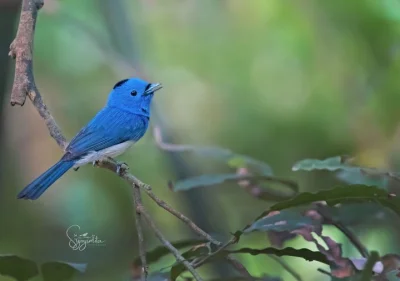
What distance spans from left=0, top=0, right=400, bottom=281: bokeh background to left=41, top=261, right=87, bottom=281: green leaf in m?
0.91

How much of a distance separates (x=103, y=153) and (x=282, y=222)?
52cm

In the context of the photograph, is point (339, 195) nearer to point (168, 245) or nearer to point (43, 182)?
point (168, 245)

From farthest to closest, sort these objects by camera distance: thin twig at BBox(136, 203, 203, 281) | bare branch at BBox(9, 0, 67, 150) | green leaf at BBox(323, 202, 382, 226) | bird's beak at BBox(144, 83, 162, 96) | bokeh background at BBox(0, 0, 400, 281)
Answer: bokeh background at BBox(0, 0, 400, 281) → bird's beak at BBox(144, 83, 162, 96) → green leaf at BBox(323, 202, 382, 226) → bare branch at BBox(9, 0, 67, 150) → thin twig at BBox(136, 203, 203, 281)

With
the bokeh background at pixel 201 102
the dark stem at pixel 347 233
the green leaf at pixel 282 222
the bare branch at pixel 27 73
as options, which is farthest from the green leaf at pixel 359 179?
the bare branch at pixel 27 73

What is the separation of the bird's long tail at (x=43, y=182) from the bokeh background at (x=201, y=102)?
76 centimetres

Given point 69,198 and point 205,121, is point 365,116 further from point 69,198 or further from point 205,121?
point 69,198

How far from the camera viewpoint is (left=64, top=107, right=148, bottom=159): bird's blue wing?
1.51 m

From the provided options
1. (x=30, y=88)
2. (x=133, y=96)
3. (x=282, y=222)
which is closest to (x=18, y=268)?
(x=30, y=88)

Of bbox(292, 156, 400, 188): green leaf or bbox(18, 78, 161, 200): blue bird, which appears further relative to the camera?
bbox(18, 78, 161, 200): blue bird

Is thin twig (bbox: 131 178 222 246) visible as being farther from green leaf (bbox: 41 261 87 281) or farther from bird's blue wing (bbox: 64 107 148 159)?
bird's blue wing (bbox: 64 107 148 159)

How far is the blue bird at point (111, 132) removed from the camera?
1452 millimetres

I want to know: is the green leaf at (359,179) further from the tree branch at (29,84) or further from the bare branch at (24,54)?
the bare branch at (24,54)

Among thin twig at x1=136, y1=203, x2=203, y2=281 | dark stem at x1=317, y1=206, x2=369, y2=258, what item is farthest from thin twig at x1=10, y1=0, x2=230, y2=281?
dark stem at x1=317, y1=206, x2=369, y2=258

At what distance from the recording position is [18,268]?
1221 millimetres
